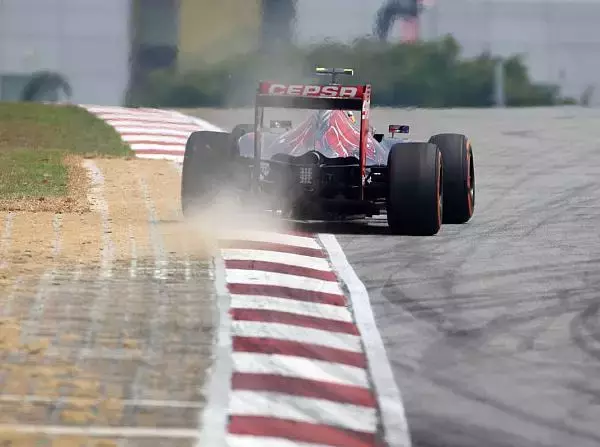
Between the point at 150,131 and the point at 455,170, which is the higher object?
the point at 455,170

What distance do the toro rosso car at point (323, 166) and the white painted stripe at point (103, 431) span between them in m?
7.79

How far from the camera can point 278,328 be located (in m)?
12.8

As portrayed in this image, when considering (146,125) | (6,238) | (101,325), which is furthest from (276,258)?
(146,125)

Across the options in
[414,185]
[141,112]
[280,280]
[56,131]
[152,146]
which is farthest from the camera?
[141,112]

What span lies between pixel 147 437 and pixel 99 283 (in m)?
4.73

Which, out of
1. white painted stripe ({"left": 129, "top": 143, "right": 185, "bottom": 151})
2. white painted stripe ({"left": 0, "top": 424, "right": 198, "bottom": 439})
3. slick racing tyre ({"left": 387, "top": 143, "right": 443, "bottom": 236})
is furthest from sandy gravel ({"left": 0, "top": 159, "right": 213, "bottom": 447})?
white painted stripe ({"left": 129, "top": 143, "right": 185, "bottom": 151})

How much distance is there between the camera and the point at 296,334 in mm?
12648

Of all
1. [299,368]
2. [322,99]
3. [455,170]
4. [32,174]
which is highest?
[322,99]

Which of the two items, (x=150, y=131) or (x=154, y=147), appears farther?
(x=150, y=131)

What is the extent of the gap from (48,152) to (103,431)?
704 inches

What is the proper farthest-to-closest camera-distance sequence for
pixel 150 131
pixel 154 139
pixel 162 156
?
1. pixel 150 131
2. pixel 154 139
3. pixel 162 156

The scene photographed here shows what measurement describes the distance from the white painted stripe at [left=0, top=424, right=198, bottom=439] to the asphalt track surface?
143 cm

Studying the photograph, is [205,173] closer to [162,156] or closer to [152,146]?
[162,156]

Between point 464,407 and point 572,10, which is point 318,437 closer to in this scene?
point 464,407
